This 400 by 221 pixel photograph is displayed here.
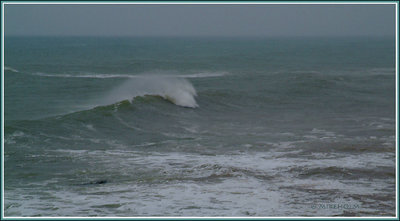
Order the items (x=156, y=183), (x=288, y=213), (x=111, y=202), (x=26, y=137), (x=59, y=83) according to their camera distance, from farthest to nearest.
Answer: (x=59, y=83) < (x=26, y=137) < (x=156, y=183) < (x=111, y=202) < (x=288, y=213)

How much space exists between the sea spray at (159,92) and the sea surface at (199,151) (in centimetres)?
13

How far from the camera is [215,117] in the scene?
2455cm

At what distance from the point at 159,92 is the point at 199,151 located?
527 inches

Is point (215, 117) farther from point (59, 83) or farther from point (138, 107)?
point (59, 83)

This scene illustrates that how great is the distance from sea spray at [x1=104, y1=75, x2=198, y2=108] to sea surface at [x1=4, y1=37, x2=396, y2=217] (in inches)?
5.2

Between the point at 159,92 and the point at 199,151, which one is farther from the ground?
the point at 159,92

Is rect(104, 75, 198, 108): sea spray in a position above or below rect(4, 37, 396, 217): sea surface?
above

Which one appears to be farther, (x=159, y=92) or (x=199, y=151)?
(x=159, y=92)

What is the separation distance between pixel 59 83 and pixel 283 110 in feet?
57.2

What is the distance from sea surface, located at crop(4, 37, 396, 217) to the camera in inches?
475

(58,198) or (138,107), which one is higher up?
(138,107)

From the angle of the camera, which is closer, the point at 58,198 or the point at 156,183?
the point at 58,198

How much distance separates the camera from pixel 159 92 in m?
30.3

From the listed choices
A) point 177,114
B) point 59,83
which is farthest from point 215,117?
point 59,83
